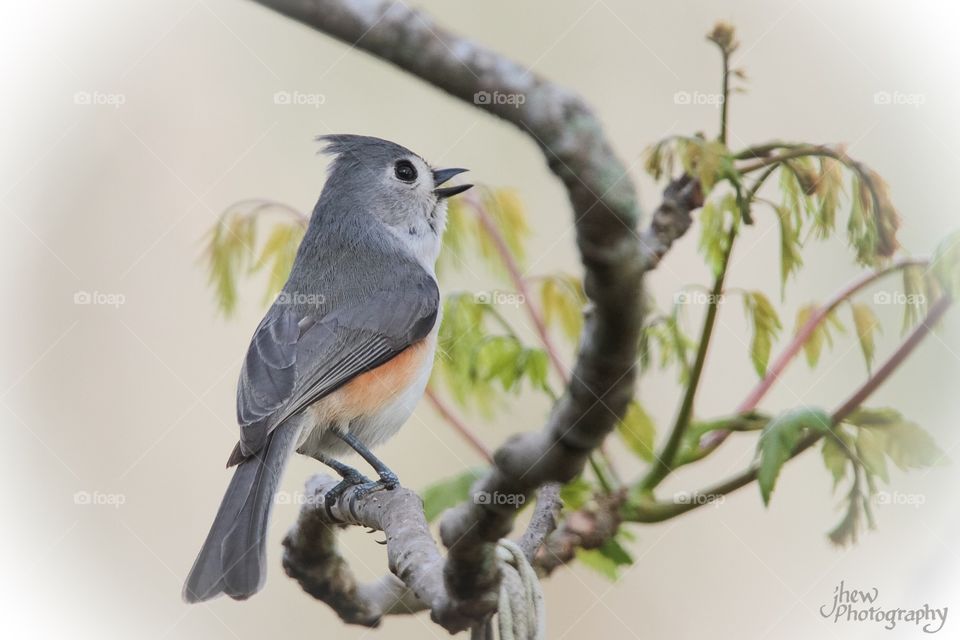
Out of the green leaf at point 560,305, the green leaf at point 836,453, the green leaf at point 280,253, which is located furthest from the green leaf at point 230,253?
the green leaf at point 836,453

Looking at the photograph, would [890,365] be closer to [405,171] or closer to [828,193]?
[828,193]

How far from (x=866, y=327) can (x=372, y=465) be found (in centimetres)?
101

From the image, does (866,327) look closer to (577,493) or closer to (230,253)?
(577,493)

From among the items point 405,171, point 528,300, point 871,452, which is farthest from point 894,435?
point 405,171

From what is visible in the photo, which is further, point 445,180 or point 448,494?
point 445,180

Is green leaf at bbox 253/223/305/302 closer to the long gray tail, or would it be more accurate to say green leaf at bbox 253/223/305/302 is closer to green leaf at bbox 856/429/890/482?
the long gray tail

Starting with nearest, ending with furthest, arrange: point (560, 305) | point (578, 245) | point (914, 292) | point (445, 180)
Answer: point (578, 245)
point (914, 292)
point (560, 305)
point (445, 180)

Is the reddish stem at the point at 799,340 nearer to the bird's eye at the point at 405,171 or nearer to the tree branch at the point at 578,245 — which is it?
the tree branch at the point at 578,245

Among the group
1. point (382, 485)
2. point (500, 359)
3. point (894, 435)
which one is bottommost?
point (894, 435)

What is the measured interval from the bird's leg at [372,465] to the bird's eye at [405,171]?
0.64 meters

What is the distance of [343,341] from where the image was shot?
2.00m

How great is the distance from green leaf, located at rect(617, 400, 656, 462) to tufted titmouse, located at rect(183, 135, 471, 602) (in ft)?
1.46

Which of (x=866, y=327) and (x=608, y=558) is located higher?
(x=866, y=327)

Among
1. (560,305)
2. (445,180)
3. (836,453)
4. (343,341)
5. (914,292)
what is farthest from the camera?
(445,180)
